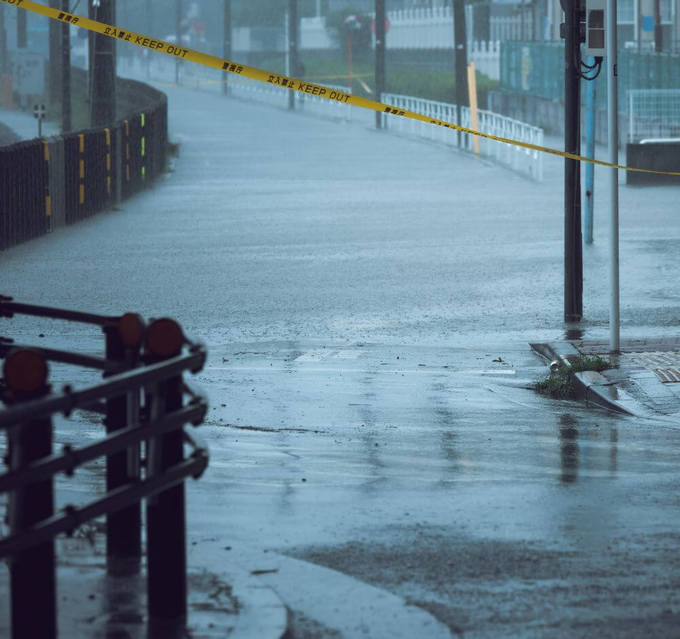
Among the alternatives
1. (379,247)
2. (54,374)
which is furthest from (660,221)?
(54,374)

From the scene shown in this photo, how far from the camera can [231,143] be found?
157 feet

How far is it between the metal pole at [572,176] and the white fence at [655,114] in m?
25.6

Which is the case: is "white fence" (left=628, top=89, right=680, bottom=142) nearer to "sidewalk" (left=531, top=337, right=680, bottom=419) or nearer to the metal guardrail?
"sidewalk" (left=531, top=337, right=680, bottom=419)

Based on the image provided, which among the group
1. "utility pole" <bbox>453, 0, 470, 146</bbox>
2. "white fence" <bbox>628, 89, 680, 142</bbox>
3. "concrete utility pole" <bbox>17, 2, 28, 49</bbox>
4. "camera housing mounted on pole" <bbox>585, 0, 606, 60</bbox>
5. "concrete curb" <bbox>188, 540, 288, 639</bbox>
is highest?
"concrete utility pole" <bbox>17, 2, 28, 49</bbox>

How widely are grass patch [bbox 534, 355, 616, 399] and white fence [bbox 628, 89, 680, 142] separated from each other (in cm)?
2879

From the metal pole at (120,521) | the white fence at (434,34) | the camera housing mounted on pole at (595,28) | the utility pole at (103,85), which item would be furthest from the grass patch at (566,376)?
the white fence at (434,34)

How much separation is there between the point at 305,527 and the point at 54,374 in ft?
18.4

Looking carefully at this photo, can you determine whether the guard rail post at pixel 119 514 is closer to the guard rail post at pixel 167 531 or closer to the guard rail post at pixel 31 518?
the guard rail post at pixel 167 531

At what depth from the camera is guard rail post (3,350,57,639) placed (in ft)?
14.8

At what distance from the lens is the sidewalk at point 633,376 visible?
36.6 ft

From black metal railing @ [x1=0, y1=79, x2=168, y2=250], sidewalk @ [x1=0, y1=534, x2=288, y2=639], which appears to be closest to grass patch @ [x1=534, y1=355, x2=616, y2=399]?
sidewalk @ [x1=0, y1=534, x2=288, y2=639]

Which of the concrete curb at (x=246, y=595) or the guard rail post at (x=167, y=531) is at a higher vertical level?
the guard rail post at (x=167, y=531)

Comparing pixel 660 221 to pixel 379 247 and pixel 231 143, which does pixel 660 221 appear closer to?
pixel 379 247

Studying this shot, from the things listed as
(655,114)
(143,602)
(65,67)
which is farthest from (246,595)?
(65,67)
